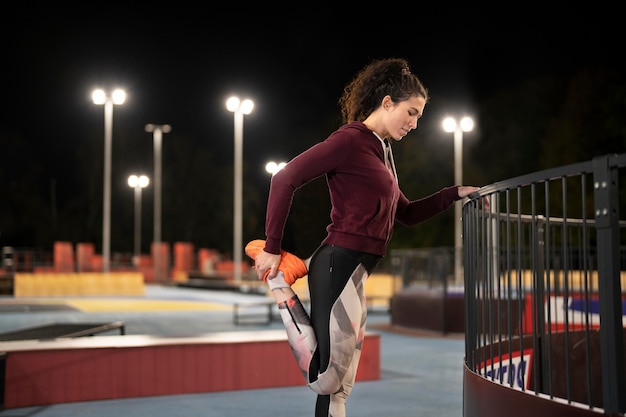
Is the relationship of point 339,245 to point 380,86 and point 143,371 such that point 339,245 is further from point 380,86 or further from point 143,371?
point 143,371

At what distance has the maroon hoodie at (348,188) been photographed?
315cm

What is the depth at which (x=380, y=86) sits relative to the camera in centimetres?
342

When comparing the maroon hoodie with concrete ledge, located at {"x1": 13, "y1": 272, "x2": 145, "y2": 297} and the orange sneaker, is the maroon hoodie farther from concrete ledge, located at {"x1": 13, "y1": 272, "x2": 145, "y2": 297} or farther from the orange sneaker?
concrete ledge, located at {"x1": 13, "y1": 272, "x2": 145, "y2": 297}

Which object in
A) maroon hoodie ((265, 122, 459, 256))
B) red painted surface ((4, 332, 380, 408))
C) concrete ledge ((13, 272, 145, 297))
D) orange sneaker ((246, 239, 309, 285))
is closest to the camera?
maroon hoodie ((265, 122, 459, 256))

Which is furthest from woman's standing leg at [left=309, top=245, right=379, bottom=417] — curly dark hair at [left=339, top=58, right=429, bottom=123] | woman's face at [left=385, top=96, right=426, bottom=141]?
curly dark hair at [left=339, top=58, right=429, bottom=123]

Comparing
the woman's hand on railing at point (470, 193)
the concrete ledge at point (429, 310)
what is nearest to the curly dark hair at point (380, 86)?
the woman's hand on railing at point (470, 193)

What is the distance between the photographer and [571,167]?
10.0ft

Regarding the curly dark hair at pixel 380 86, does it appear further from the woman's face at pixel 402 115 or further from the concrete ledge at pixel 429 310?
the concrete ledge at pixel 429 310

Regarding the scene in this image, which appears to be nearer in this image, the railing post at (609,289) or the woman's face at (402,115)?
the railing post at (609,289)

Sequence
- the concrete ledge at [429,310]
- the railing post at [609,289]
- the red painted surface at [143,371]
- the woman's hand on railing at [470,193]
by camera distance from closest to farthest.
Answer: the railing post at [609,289] < the woman's hand on railing at [470,193] < the red painted surface at [143,371] < the concrete ledge at [429,310]

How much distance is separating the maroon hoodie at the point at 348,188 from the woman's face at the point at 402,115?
0.12 m

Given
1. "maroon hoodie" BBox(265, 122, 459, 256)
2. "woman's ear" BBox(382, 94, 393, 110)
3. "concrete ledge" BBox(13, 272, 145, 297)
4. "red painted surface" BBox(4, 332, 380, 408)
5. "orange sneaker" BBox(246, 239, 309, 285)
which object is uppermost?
"woman's ear" BBox(382, 94, 393, 110)

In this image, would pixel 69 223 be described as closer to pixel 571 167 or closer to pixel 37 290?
pixel 37 290

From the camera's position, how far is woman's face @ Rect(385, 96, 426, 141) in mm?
3379
